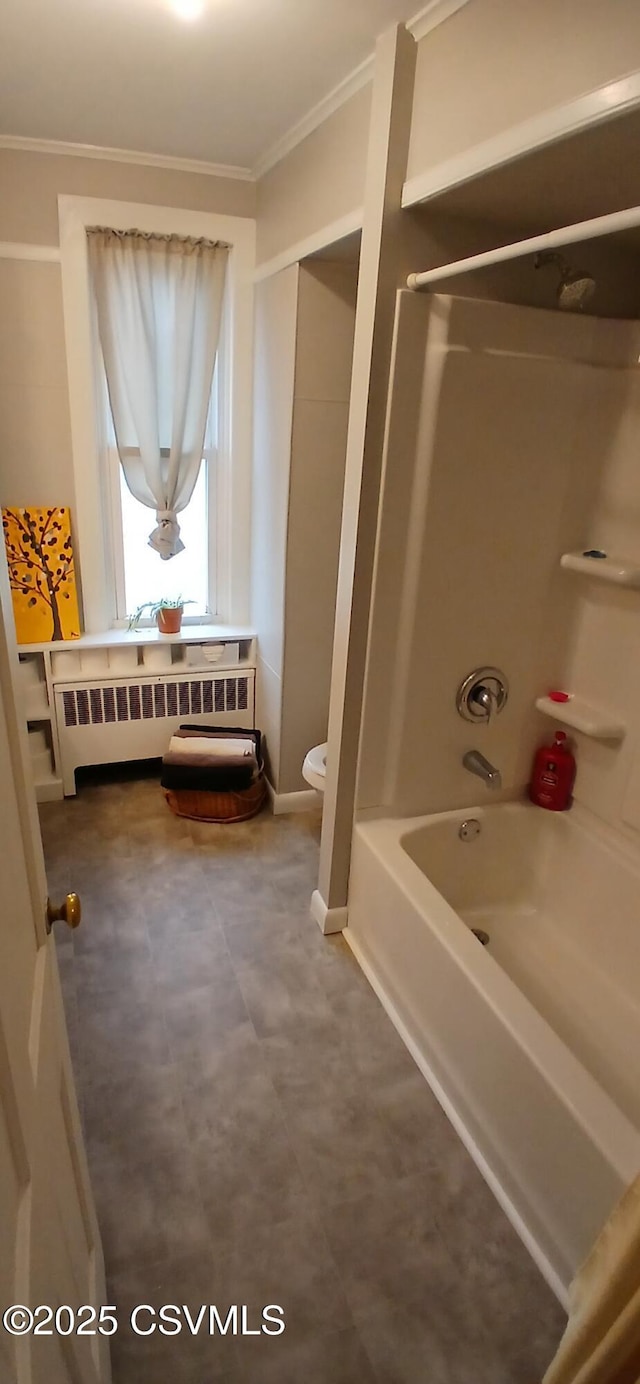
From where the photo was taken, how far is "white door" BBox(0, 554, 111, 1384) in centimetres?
64

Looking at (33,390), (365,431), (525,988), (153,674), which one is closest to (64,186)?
(33,390)

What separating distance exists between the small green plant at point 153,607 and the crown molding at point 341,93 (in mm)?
1603

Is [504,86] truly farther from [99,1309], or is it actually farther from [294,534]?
[99,1309]

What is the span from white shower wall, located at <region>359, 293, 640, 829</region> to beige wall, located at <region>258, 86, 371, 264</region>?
0.52 metres

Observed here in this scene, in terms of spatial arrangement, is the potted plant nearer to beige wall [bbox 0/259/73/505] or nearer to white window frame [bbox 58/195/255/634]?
white window frame [bbox 58/195/255/634]

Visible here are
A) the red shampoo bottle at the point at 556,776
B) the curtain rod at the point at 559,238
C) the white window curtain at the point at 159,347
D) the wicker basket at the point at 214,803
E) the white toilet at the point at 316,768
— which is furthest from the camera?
the wicker basket at the point at 214,803

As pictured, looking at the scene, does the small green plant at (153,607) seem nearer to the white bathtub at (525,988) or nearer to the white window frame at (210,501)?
the white window frame at (210,501)

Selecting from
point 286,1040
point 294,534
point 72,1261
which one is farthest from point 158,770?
point 72,1261

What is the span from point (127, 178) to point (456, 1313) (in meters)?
3.38

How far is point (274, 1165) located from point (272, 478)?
2186mm

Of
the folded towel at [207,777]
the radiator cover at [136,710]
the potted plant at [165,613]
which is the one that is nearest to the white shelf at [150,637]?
the potted plant at [165,613]

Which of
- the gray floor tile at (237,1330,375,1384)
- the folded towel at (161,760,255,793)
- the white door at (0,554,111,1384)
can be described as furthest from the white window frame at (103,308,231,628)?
the gray floor tile at (237,1330,375,1384)

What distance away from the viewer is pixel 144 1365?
1.34m

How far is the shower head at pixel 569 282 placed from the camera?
173 cm
